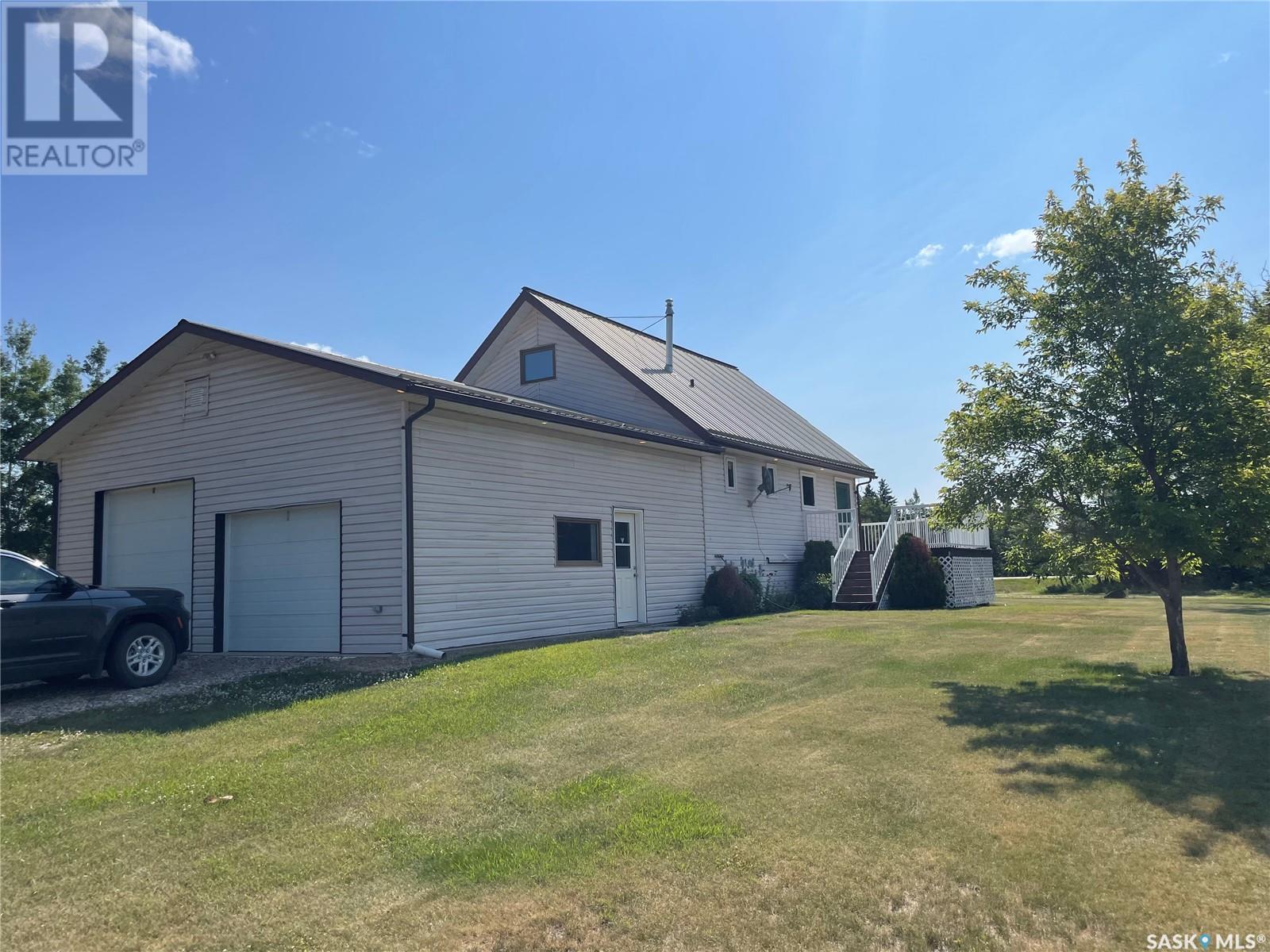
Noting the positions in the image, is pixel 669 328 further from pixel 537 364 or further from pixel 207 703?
pixel 207 703

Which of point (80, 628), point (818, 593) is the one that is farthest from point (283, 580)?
point (818, 593)

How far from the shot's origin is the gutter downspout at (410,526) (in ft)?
35.0

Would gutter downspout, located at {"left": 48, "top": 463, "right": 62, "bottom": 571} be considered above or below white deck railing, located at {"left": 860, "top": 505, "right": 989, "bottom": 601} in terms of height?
above

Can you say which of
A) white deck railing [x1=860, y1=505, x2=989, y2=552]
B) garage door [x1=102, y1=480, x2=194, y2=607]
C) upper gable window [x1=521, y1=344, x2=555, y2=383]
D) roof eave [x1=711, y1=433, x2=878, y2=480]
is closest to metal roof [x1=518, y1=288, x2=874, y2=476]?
roof eave [x1=711, y1=433, x2=878, y2=480]

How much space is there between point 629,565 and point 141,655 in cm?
811

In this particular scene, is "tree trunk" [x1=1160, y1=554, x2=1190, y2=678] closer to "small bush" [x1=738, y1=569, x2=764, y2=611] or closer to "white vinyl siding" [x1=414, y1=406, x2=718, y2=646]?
"white vinyl siding" [x1=414, y1=406, x2=718, y2=646]

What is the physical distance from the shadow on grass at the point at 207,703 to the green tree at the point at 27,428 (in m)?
17.2

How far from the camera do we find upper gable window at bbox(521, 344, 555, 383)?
19.5 meters

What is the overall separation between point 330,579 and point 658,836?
27.9 feet

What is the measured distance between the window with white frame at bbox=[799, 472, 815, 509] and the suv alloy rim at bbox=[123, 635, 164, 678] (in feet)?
51.1

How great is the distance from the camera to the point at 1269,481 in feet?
26.2

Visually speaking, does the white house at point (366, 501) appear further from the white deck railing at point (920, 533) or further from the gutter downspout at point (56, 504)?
the white deck railing at point (920, 533)

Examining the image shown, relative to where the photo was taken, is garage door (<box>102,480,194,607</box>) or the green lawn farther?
garage door (<box>102,480,194,607</box>)

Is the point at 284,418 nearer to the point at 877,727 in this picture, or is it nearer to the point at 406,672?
the point at 406,672
